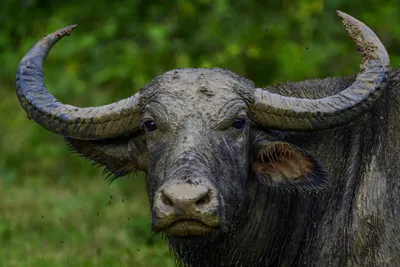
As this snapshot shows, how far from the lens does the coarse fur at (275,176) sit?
661 centimetres

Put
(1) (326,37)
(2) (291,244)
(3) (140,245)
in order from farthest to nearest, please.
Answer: (1) (326,37)
(3) (140,245)
(2) (291,244)

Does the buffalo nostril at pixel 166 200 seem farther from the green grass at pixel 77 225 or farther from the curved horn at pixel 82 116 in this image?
the green grass at pixel 77 225

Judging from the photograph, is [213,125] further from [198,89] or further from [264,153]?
[264,153]

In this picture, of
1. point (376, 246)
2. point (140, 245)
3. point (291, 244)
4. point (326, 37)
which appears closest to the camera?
point (376, 246)

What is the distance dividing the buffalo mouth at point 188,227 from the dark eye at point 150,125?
0.87 meters

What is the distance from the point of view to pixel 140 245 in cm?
1036

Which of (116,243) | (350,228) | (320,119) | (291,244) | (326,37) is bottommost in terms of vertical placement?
(116,243)

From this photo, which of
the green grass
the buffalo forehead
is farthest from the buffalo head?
the green grass

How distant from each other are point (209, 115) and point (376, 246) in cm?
138

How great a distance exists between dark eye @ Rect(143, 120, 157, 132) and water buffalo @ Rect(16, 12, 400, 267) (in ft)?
0.04

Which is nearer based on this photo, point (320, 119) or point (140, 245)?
point (320, 119)

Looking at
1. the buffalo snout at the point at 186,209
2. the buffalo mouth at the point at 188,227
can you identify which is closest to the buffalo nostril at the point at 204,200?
the buffalo snout at the point at 186,209

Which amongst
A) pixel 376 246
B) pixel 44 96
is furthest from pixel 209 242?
pixel 44 96

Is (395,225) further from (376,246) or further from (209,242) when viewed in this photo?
(209,242)
